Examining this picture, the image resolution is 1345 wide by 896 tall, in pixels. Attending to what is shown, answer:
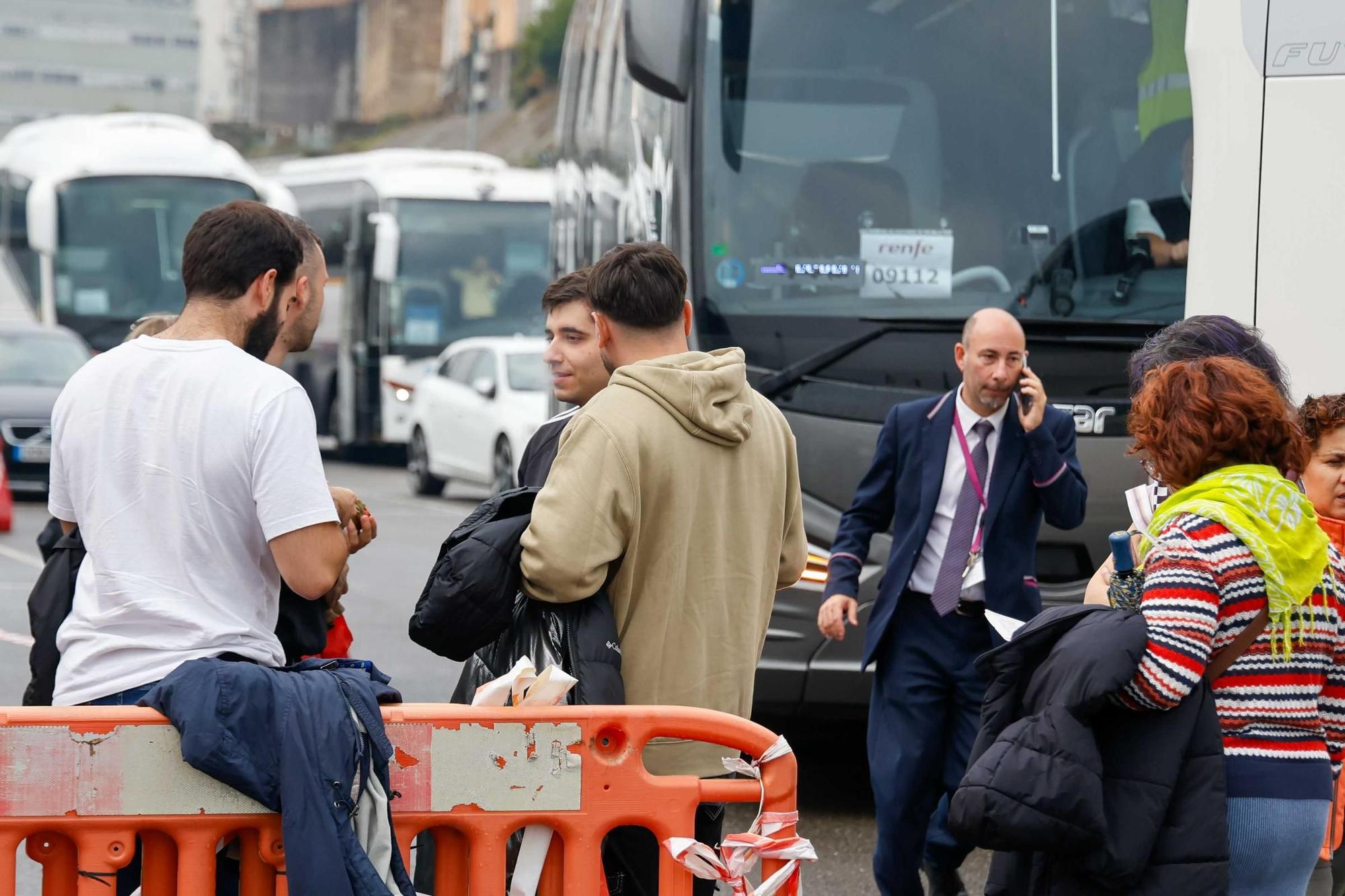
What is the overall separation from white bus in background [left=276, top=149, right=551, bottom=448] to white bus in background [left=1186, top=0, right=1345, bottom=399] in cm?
1687

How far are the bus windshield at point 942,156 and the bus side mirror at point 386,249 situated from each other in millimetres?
15130

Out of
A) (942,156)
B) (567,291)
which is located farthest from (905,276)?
(567,291)

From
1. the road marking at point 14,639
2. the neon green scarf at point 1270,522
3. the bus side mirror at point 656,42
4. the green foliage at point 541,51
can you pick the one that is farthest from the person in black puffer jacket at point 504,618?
the green foliage at point 541,51

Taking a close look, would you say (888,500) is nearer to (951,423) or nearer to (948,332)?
(951,423)

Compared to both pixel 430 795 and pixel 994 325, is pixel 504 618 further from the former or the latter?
pixel 994 325

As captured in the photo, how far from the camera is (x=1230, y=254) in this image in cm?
513

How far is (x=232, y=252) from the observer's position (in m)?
3.28

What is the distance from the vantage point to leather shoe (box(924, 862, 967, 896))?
4961 mm

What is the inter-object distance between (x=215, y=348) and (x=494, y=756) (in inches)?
35.0

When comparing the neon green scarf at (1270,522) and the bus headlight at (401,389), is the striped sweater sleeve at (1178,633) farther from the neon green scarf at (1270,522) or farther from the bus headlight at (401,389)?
the bus headlight at (401,389)

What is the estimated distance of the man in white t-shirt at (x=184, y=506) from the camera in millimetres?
3109

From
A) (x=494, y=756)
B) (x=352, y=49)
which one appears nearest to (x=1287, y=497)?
(x=494, y=756)

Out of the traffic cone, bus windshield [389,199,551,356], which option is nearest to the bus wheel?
bus windshield [389,199,551,356]

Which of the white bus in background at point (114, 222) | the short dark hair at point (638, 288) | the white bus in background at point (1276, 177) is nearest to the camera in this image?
the short dark hair at point (638, 288)
